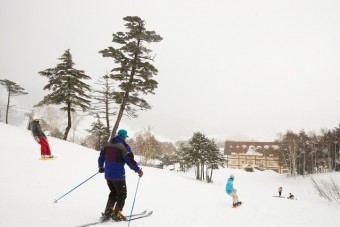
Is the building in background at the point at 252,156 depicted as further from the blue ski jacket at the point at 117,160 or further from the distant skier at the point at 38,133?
the blue ski jacket at the point at 117,160

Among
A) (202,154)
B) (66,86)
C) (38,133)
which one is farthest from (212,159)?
(38,133)

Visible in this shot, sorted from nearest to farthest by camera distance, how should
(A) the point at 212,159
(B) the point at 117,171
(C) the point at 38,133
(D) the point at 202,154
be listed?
(B) the point at 117,171, (C) the point at 38,133, (D) the point at 202,154, (A) the point at 212,159

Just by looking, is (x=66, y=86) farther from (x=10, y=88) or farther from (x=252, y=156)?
(x=252, y=156)

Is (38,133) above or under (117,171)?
above

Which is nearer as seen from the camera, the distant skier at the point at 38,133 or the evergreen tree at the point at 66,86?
the distant skier at the point at 38,133

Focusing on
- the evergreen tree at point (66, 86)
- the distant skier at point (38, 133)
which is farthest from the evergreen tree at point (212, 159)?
the distant skier at point (38, 133)

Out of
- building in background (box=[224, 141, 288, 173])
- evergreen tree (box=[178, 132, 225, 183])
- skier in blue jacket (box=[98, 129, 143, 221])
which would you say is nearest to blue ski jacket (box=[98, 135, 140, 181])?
skier in blue jacket (box=[98, 129, 143, 221])

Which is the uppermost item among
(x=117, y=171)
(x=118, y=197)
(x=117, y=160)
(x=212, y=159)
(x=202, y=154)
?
(x=117, y=160)

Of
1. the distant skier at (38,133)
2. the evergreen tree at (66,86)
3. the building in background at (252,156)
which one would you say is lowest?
the building in background at (252,156)

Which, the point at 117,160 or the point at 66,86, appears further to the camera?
the point at 66,86

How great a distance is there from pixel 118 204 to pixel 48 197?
95.1 inches

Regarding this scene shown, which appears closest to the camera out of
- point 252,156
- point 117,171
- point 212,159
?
point 117,171

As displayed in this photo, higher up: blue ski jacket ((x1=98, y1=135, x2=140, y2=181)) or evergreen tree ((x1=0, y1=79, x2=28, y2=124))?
evergreen tree ((x1=0, y1=79, x2=28, y2=124))

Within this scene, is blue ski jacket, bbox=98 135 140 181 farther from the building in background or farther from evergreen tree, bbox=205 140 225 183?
the building in background
